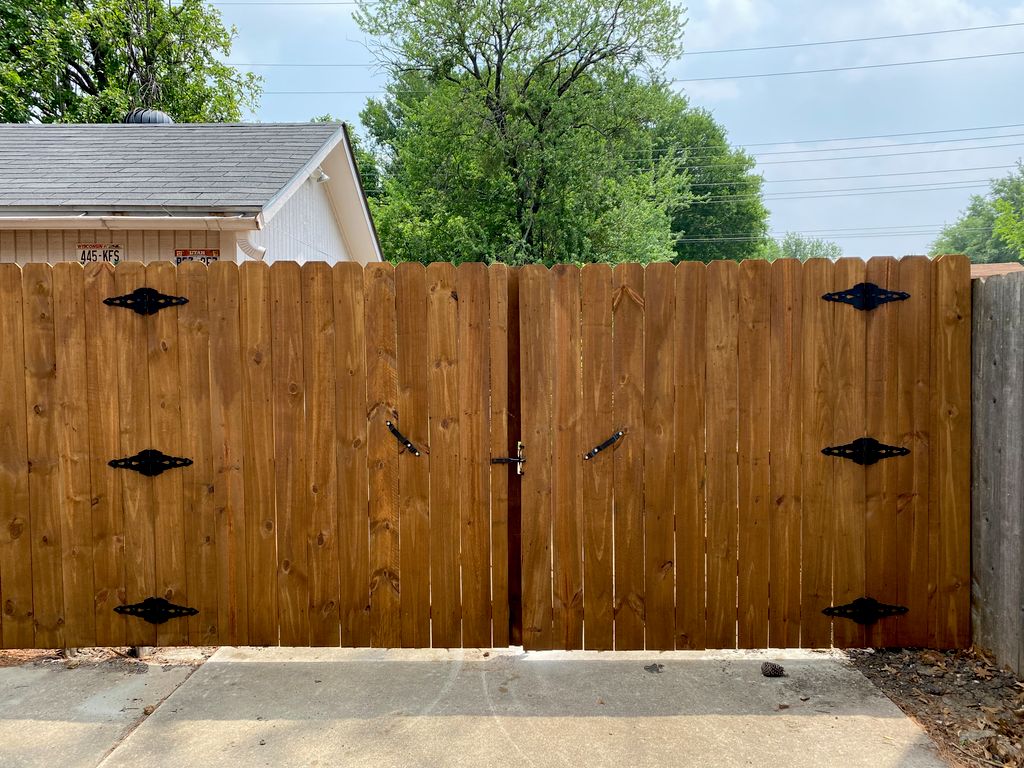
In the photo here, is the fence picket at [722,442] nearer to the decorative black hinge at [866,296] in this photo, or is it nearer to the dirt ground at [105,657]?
the decorative black hinge at [866,296]

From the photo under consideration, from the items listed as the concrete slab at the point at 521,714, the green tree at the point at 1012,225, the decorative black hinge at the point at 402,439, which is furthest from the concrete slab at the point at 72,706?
the green tree at the point at 1012,225

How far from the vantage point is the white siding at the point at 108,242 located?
22.1ft

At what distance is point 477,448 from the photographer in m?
3.21

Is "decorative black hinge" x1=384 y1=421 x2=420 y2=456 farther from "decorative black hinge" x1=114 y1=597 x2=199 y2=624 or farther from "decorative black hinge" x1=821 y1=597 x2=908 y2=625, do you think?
"decorative black hinge" x1=821 y1=597 x2=908 y2=625

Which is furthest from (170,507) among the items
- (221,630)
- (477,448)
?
(477,448)

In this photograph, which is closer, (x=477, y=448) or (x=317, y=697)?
(x=317, y=697)

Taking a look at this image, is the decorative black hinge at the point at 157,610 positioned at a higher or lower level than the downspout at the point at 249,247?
lower

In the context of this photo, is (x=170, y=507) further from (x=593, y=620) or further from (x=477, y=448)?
(x=593, y=620)

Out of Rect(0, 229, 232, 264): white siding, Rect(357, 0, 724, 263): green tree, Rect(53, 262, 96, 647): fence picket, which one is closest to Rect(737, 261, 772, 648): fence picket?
Rect(53, 262, 96, 647): fence picket

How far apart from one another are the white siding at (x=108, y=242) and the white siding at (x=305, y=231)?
617 millimetres

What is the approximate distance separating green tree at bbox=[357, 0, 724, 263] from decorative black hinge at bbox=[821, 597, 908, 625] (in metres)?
16.2

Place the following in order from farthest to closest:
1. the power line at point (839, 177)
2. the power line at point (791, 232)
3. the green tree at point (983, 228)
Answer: the green tree at point (983, 228) < the power line at point (791, 232) < the power line at point (839, 177)

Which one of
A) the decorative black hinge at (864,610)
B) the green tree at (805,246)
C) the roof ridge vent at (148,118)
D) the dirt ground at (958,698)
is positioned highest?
the green tree at (805,246)

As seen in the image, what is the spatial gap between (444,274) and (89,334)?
1.67 meters
